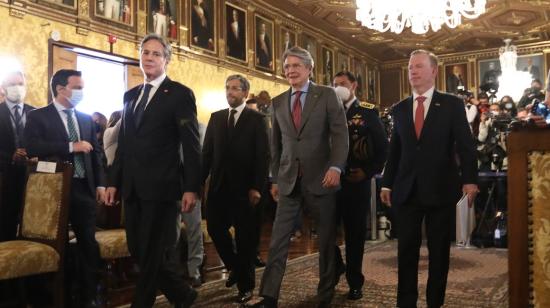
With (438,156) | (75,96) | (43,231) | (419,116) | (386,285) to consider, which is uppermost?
(75,96)

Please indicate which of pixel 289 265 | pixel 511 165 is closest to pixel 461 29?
pixel 289 265

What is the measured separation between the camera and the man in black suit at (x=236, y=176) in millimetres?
3674

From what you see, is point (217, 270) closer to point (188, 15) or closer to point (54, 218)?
point (54, 218)

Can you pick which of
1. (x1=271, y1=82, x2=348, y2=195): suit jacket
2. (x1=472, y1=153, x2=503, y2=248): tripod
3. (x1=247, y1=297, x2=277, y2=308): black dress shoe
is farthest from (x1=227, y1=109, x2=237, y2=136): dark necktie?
(x1=472, y1=153, x2=503, y2=248): tripod

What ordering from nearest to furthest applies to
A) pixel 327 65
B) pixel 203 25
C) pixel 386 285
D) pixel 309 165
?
pixel 309 165 → pixel 386 285 → pixel 203 25 → pixel 327 65

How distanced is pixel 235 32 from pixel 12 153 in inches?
284

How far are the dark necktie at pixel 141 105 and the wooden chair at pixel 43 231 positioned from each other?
65 cm

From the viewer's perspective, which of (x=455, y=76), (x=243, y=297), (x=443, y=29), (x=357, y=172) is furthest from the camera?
(x=455, y=76)

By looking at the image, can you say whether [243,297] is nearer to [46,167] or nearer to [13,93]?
[46,167]

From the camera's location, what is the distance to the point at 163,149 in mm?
2713

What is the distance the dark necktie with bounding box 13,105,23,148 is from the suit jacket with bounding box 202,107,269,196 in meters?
1.79

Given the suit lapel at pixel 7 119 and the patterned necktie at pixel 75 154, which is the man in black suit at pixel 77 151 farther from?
the suit lapel at pixel 7 119

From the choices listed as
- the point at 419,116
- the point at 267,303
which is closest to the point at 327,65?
the point at 419,116

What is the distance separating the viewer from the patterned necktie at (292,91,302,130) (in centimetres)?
322
